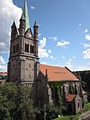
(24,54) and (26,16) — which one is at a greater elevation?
(26,16)

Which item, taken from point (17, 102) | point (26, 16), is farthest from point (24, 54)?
point (17, 102)

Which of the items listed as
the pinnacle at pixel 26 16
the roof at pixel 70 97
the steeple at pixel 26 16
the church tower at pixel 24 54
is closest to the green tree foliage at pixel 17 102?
the church tower at pixel 24 54

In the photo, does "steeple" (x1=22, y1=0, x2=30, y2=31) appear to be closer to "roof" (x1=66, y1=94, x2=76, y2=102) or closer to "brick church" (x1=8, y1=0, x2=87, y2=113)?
"brick church" (x1=8, y1=0, x2=87, y2=113)

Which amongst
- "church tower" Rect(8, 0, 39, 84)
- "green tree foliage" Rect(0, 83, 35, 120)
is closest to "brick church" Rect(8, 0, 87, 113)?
"church tower" Rect(8, 0, 39, 84)

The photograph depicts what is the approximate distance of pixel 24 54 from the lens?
37.2m

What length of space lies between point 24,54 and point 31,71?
18.5 ft

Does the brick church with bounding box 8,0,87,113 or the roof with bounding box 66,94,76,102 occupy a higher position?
the brick church with bounding box 8,0,87,113

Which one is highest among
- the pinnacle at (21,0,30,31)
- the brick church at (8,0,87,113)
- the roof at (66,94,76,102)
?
the pinnacle at (21,0,30,31)

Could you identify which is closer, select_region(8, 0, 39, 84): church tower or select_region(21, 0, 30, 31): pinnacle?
select_region(8, 0, 39, 84): church tower

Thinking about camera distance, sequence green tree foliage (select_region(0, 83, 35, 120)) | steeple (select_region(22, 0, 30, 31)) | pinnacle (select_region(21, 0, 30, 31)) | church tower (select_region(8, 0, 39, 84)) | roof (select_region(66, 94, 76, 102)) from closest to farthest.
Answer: green tree foliage (select_region(0, 83, 35, 120)) → church tower (select_region(8, 0, 39, 84)) → roof (select_region(66, 94, 76, 102)) → pinnacle (select_region(21, 0, 30, 31)) → steeple (select_region(22, 0, 30, 31))

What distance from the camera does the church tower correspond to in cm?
3612

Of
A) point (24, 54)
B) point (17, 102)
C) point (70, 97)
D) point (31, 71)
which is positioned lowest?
point (70, 97)

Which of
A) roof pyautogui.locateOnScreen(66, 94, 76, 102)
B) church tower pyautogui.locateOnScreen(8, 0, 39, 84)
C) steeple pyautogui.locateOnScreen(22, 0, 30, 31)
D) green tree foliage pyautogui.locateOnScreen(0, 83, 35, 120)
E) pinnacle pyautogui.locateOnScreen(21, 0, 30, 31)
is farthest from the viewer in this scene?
steeple pyautogui.locateOnScreen(22, 0, 30, 31)

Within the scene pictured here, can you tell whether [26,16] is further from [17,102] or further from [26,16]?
[17,102]
